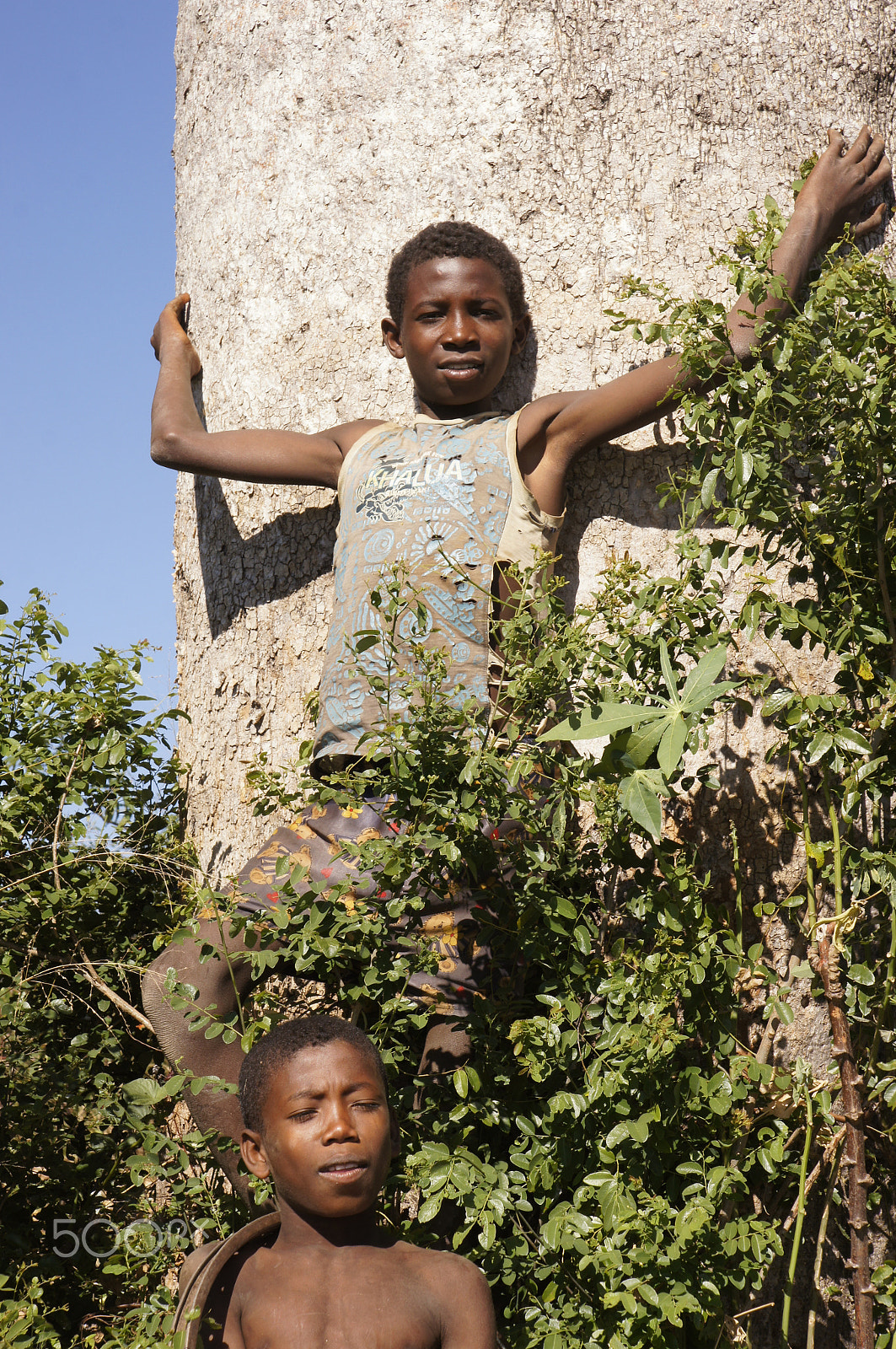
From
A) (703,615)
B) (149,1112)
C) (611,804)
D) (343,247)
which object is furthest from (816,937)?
(343,247)

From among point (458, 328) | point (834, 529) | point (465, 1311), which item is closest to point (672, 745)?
point (834, 529)

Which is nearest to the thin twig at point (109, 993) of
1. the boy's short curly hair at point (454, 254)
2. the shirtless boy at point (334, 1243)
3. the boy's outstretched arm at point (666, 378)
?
the shirtless boy at point (334, 1243)

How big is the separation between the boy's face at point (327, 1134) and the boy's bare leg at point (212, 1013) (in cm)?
33

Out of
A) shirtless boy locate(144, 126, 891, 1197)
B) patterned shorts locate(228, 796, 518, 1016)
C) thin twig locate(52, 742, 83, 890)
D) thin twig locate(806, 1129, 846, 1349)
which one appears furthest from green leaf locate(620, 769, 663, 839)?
thin twig locate(52, 742, 83, 890)

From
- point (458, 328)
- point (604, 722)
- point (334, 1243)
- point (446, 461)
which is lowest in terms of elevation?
point (334, 1243)

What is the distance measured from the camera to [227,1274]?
2084 mm

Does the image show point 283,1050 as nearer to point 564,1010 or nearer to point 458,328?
point 564,1010

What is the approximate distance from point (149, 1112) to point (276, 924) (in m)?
0.76

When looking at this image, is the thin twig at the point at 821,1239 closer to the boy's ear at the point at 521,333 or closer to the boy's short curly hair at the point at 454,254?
the boy's ear at the point at 521,333

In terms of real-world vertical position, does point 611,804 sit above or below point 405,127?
below

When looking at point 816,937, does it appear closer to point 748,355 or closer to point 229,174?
point 748,355

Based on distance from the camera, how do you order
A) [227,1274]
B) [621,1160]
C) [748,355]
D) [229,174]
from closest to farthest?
[227,1274]
[621,1160]
[748,355]
[229,174]

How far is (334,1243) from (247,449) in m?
1.83

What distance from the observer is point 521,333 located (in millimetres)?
3100
